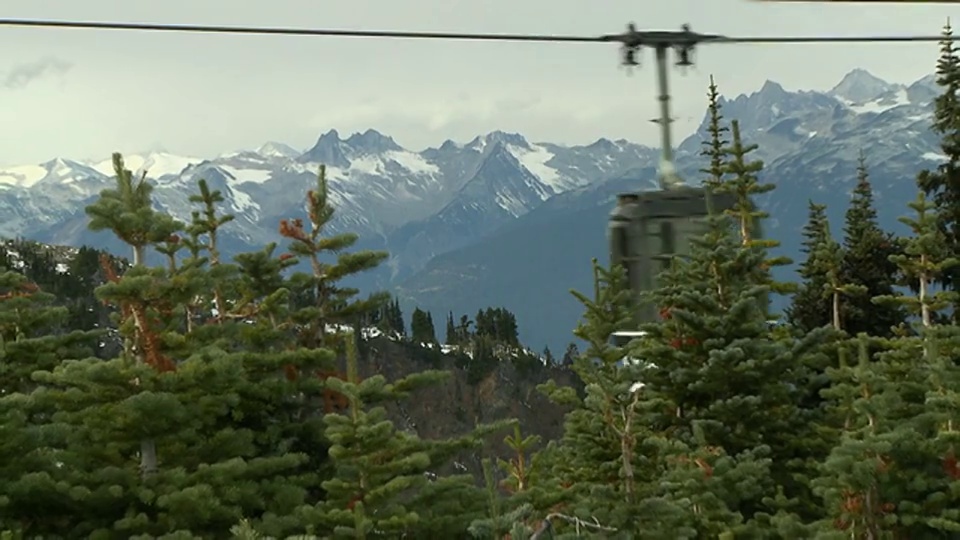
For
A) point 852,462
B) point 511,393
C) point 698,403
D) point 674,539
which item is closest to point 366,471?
point 674,539

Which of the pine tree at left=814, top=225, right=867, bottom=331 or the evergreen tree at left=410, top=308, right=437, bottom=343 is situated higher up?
the evergreen tree at left=410, top=308, right=437, bottom=343

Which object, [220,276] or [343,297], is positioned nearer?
[220,276]

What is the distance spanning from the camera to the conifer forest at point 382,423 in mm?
14023

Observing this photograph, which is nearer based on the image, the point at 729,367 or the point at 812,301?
the point at 729,367

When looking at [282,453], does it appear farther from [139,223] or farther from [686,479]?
[686,479]

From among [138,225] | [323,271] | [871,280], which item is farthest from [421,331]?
[138,225]

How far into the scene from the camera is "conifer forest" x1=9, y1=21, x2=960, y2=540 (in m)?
14.0

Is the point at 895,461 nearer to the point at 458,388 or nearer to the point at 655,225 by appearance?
the point at 655,225

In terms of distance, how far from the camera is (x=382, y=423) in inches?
541

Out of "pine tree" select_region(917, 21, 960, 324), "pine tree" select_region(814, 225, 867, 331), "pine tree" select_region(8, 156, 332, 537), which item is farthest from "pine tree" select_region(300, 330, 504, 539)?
"pine tree" select_region(917, 21, 960, 324)

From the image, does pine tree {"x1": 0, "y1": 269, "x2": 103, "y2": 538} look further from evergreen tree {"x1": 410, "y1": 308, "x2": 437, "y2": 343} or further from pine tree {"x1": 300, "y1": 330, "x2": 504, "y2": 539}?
evergreen tree {"x1": 410, "y1": 308, "x2": 437, "y2": 343}

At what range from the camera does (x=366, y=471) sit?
46.4 feet

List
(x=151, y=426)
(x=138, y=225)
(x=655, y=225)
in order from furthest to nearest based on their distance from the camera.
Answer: (x=151, y=426), (x=138, y=225), (x=655, y=225)

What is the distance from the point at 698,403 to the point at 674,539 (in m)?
9.80
